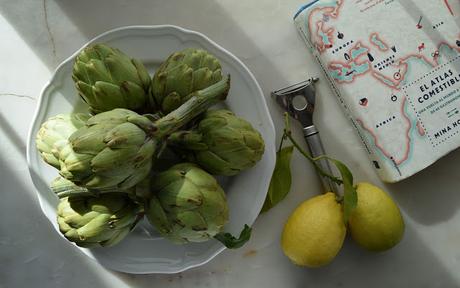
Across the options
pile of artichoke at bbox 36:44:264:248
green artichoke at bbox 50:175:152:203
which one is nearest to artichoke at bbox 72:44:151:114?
pile of artichoke at bbox 36:44:264:248

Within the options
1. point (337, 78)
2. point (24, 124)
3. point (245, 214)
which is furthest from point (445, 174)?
point (24, 124)

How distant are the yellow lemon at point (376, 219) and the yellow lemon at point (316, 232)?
3 cm

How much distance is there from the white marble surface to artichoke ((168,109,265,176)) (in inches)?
8.5

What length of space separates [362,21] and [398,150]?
0.24 metres

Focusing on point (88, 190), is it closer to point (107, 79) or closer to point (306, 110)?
point (107, 79)

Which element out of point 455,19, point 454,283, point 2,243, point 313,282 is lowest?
point 454,283

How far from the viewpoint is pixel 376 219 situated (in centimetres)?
85

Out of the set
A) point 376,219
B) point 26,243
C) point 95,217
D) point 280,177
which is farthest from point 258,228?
point 26,243

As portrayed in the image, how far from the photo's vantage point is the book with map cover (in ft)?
3.05

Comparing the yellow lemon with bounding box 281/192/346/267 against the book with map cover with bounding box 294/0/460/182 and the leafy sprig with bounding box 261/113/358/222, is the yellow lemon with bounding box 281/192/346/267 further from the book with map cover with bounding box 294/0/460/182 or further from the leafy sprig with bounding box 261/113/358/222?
the book with map cover with bounding box 294/0/460/182

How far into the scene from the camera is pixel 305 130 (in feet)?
3.05

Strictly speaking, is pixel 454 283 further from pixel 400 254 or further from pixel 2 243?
pixel 2 243

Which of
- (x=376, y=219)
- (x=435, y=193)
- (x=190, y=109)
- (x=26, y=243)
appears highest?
(x=190, y=109)

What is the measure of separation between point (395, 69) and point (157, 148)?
46 centimetres
